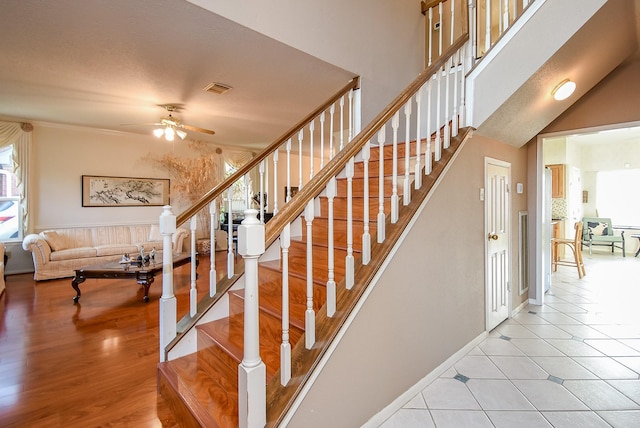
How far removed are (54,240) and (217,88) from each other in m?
4.02

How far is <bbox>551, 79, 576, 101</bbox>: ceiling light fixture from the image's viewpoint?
2.70m

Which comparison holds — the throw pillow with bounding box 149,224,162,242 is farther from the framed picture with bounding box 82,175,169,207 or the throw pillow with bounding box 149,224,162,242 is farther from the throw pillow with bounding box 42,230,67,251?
the throw pillow with bounding box 42,230,67,251

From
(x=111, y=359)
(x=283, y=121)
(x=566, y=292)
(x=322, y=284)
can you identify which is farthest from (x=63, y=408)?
(x=566, y=292)

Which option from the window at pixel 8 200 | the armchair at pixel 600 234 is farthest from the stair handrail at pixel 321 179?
the armchair at pixel 600 234

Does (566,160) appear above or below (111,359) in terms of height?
above

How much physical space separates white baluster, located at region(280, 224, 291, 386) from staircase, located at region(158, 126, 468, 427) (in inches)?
2.2

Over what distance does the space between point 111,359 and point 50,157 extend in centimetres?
490

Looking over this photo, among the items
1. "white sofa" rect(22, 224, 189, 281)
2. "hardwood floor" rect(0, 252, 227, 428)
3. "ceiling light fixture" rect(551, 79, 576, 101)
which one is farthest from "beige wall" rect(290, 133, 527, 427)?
"white sofa" rect(22, 224, 189, 281)

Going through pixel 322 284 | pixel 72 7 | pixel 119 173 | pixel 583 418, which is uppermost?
pixel 72 7

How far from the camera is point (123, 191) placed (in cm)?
611

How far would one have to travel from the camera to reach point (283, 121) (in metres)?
5.14

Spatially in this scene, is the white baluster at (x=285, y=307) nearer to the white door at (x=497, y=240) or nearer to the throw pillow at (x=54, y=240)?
the white door at (x=497, y=240)

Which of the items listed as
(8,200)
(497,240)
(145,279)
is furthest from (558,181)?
(8,200)

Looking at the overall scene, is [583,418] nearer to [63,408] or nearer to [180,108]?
[63,408]
